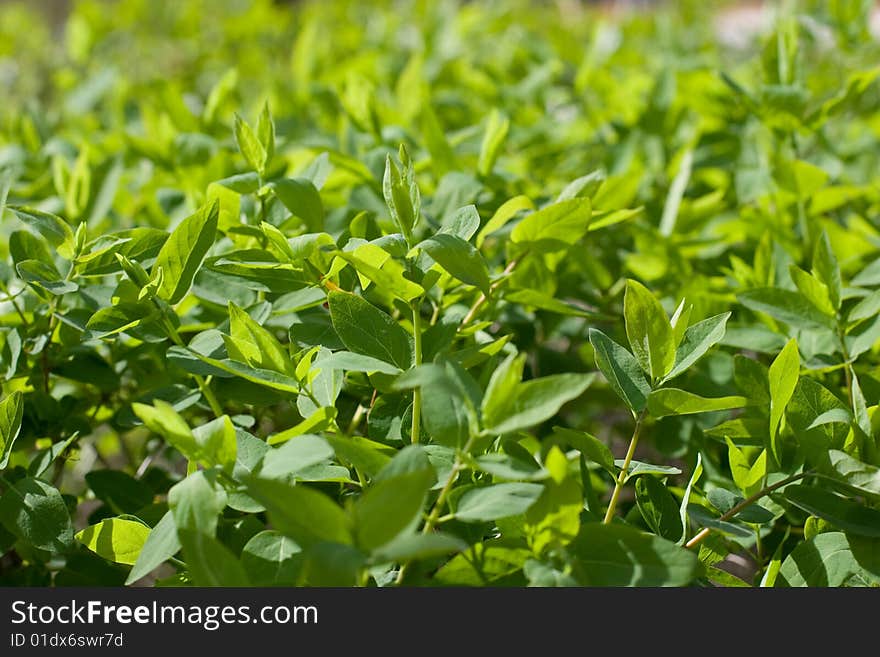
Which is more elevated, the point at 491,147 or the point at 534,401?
the point at 491,147

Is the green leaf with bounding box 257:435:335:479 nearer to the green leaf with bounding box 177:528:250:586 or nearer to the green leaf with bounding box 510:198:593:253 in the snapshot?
the green leaf with bounding box 177:528:250:586

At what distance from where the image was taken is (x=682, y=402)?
2.75 ft

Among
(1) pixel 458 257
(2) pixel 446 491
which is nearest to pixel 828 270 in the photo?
(1) pixel 458 257

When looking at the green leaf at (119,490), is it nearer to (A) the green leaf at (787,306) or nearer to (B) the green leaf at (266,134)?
(B) the green leaf at (266,134)

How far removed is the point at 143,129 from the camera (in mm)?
2182

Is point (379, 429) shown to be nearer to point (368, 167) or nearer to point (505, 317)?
point (505, 317)

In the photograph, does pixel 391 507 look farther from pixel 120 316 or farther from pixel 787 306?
pixel 787 306

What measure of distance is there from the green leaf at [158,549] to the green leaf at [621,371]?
404 millimetres

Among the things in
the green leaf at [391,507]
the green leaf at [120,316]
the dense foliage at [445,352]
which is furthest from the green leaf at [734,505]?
the green leaf at [120,316]

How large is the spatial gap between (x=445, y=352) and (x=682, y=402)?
225 mm

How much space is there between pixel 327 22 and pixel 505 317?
254cm

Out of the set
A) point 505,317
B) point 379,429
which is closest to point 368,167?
point 505,317

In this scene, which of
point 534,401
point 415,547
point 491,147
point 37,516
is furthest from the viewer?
point 491,147

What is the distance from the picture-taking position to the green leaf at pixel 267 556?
76 cm
